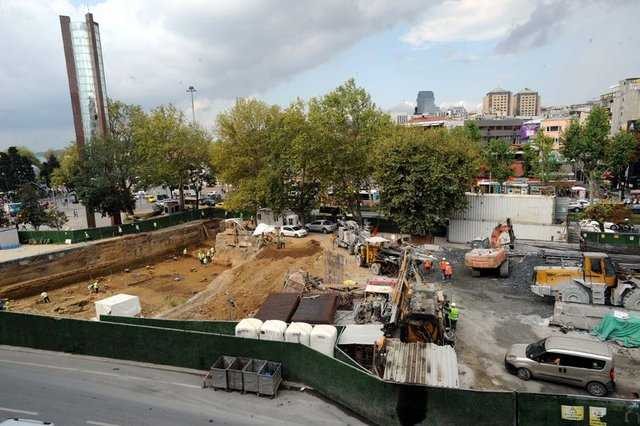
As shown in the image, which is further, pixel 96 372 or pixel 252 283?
pixel 252 283

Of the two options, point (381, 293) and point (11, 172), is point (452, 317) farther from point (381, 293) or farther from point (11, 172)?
A: point (11, 172)

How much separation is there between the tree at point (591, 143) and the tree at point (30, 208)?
5919 cm

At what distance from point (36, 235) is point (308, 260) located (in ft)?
86.7

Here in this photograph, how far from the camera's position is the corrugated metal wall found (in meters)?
32.9

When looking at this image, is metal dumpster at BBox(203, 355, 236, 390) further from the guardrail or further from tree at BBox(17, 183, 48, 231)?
tree at BBox(17, 183, 48, 231)

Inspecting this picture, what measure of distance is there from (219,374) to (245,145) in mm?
28754

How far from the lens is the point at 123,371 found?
52.9ft

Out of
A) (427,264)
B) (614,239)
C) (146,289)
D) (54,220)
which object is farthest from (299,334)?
(54,220)

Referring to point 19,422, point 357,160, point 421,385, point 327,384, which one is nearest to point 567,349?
point 421,385

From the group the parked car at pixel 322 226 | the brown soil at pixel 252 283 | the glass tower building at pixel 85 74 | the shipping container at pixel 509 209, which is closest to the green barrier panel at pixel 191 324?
the brown soil at pixel 252 283

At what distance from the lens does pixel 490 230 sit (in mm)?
34875

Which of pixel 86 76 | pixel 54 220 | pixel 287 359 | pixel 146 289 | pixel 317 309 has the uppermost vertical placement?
pixel 86 76

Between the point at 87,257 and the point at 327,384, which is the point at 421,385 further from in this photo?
the point at 87,257

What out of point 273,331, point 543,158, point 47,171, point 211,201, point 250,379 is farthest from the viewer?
point 47,171
